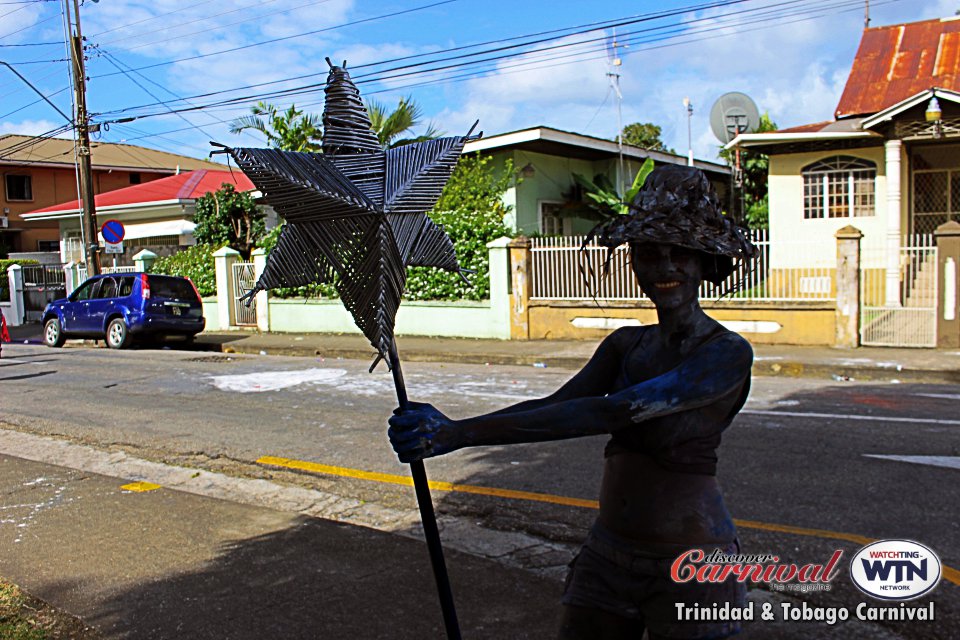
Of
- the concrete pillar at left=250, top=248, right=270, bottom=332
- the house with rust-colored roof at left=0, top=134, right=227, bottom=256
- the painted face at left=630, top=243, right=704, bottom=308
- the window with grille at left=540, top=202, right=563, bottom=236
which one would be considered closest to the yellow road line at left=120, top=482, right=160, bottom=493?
the painted face at left=630, top=243, right=704, bottom=308

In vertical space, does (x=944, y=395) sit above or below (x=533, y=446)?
below

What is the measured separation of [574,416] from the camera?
78.9 inches

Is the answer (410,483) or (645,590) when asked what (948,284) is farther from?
(645,590)

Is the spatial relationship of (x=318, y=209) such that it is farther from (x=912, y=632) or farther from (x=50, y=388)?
(x=50, y=388)

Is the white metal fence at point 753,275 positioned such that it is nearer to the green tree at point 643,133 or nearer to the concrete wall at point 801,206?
the concrete wall at point 801,206

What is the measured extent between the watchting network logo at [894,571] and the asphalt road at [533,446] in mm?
84

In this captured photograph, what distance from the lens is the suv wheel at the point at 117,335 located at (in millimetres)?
18328

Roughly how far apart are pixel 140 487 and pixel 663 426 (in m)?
5.32

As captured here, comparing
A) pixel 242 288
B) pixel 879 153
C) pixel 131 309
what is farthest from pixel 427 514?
pixel 242 288

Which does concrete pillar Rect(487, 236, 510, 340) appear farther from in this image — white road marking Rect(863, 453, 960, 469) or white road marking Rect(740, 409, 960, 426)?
white road marking Rect(863, 453, 960, 469)

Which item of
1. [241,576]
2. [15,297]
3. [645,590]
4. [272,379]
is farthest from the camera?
[15,297]

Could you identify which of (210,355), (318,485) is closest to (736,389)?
(318,485)

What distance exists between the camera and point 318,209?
2164 millimetres

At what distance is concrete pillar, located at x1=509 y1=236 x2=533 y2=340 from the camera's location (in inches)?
642
